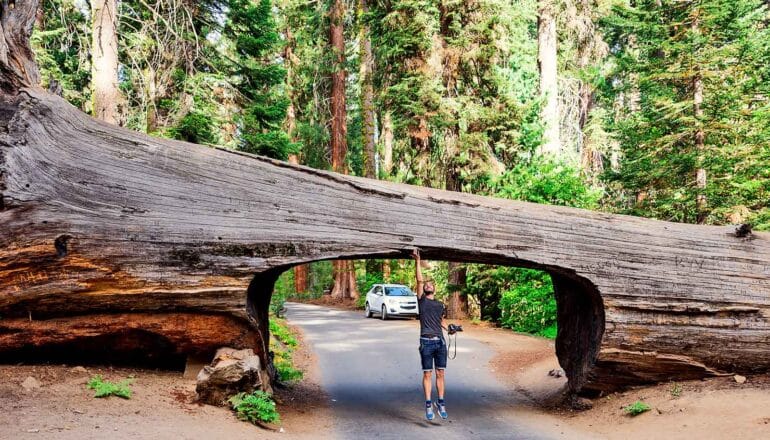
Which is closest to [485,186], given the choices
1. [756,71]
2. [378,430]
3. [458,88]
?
[458,88]

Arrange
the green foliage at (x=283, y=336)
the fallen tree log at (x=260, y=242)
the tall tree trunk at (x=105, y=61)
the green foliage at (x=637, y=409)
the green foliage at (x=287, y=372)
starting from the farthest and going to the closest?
the green foliage at (x=283, y=336) < the tall tree trunk at (x=105, y=61) < the green foliage at (x=287, y=372) < the green foliage at (x=637, y=409) < the fallen tree log at (x=260, y=242)

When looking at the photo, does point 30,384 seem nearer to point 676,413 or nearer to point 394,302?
point 676,413

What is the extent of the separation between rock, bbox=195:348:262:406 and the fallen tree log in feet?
1.74

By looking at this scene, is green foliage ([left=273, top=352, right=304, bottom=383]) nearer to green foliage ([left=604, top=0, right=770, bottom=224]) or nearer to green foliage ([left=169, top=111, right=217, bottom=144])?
green foliage ([left=169, top=111, right=217, bottom=144])

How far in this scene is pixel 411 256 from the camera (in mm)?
8633

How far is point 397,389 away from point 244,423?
4436 millimetres

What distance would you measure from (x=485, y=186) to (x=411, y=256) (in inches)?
470

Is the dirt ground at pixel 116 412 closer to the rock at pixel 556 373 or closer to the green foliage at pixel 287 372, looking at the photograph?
the green foliage at pixel 287 372

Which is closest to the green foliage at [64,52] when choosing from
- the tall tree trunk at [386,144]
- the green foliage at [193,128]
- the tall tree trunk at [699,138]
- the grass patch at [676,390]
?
the green foliage at [193,128]

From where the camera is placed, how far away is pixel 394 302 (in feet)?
77.5

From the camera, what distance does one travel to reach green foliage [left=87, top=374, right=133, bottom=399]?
6727 mm

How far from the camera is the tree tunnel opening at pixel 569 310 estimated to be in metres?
8.79

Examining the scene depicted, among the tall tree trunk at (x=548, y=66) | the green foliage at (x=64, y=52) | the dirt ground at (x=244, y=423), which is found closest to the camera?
the dirt ground at (x=244, y=423)

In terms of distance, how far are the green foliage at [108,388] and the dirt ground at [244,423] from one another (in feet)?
0.31
